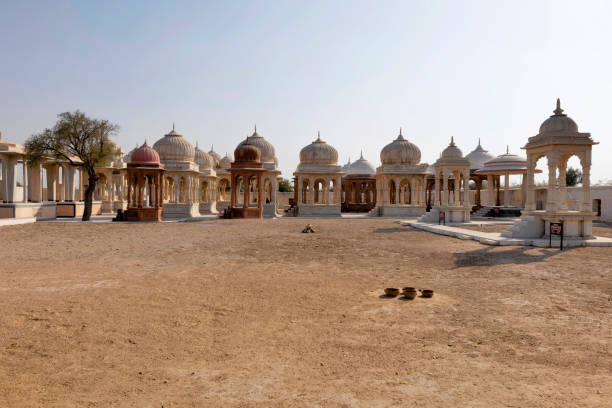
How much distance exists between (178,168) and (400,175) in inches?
753

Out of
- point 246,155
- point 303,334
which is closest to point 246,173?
point 246,155

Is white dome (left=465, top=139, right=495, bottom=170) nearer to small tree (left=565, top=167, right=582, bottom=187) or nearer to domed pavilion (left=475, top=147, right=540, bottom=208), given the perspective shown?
domed pavilion (left=475, top=147, right=540, bottom=208)

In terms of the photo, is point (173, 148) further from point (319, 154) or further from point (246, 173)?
point (319, 154)

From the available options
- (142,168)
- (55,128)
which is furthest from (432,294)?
(55,128)

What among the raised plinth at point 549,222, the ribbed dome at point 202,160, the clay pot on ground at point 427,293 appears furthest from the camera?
the ribbed dome at point 202,160

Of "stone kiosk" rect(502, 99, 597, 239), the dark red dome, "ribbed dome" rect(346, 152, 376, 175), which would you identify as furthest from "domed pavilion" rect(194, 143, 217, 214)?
"stone kiosk" rect(502, 99, 597, 239)

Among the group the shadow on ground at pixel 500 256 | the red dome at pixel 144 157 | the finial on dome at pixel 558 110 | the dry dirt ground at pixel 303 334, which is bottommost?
the dry dirt ground at pixel 303 334

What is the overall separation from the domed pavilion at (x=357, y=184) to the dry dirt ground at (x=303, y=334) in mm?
33110

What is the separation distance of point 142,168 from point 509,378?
2720 cm

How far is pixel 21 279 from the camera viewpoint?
867 cm

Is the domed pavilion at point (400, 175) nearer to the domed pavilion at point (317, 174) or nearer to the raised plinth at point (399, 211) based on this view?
the raised plinth at point (399, 211)

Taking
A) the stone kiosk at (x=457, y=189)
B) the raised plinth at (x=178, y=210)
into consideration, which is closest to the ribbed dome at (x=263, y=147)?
the raised plinth at (x=178, y=210)

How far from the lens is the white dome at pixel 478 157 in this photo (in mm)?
43719

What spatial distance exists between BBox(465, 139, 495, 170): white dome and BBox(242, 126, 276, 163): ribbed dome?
2110 centimetres
